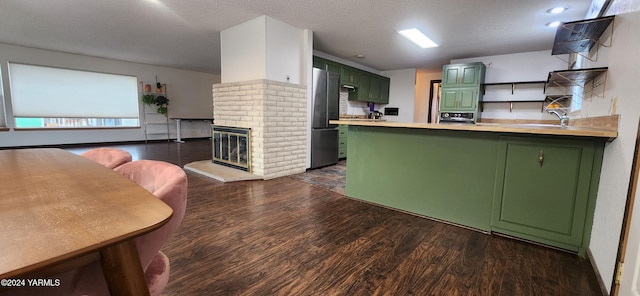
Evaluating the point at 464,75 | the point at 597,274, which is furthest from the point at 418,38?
the point at 597,274

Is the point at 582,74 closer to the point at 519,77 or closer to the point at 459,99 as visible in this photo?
the point at 459,99

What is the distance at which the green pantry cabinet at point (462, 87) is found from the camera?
547 cm

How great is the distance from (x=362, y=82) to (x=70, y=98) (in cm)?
743

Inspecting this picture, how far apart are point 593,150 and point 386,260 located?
1624 millimetres

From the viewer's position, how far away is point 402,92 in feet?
25.0

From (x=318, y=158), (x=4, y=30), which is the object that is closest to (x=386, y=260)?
(x=318, y=158)

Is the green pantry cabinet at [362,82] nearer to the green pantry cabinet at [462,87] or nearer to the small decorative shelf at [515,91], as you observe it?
the green pantry cabinet at [462,87]

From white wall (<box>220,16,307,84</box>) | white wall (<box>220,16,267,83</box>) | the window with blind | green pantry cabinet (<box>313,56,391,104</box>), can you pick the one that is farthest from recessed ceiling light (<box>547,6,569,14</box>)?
the window with blind

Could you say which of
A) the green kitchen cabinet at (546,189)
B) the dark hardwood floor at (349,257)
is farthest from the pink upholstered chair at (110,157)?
the green kitchen cabinet at (546,189)

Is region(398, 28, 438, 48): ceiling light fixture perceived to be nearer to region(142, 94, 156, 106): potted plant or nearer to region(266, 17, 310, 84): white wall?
region(266, 17, 310, 84): white wall

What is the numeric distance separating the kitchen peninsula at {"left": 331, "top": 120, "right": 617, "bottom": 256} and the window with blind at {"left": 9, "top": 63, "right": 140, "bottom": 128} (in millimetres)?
7644

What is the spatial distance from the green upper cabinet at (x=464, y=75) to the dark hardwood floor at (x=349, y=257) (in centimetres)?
416

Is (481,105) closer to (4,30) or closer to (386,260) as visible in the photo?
(386,260)

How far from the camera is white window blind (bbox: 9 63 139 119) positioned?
6.08 meters
